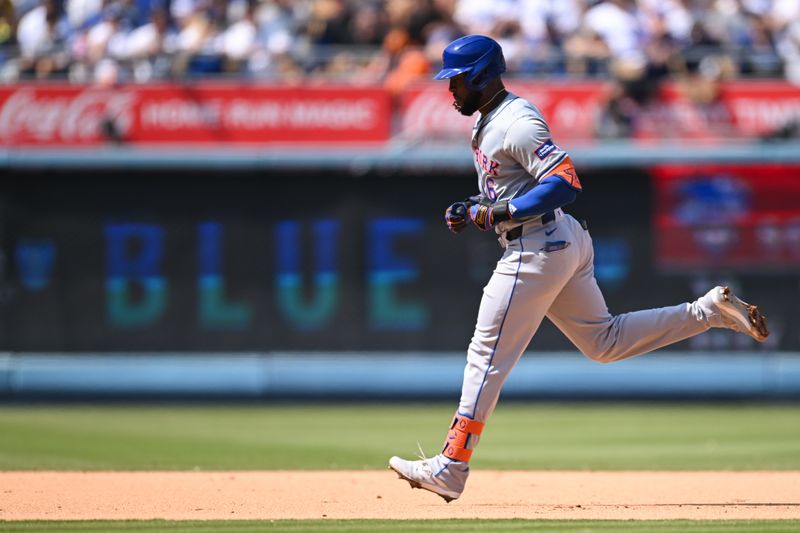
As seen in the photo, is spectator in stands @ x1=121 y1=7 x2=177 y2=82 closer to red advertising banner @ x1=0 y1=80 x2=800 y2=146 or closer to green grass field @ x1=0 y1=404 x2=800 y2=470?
red advertising banner @ x1=0 y1=80 x2=800 y2=146

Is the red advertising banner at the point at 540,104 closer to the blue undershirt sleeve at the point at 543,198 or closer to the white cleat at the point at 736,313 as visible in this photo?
the white cleat at the point at 736,313

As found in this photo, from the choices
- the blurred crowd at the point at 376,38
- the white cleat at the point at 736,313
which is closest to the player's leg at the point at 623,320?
the white cleat at the point at 736,313

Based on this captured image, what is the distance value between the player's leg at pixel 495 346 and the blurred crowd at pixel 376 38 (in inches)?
383

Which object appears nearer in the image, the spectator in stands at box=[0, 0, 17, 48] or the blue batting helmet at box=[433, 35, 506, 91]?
the blue batting helmet at box=[433, 35, 506, 91]

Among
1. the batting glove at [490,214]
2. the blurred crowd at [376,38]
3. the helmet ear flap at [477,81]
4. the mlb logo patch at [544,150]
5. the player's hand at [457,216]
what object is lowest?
the blurred crowd at [376,38]

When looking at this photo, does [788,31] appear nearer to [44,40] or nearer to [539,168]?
[44,40]

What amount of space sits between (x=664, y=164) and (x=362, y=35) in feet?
15.5

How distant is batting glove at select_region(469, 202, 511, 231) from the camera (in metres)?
6.19

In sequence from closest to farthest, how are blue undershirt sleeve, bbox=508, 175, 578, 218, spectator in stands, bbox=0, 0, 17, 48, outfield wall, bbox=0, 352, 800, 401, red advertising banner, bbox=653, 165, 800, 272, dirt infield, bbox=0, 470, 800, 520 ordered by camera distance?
blue undershirt sleeve, bbox=508, 175, 578, 218 → dirt infield, bbox=0, 470, 800, 520 → outfield wall, bbox=0, 352, 800, 401 → red advertising banner, bbox=653, 165, 800, 272 → spectator in stands, bbox=0, 0, 17, 48

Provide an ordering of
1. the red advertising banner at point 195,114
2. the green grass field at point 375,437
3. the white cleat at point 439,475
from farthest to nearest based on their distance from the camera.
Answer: the red advertising banner at point 195,114 < the green grass field at point 375,437 < the white cleat at point 439,475

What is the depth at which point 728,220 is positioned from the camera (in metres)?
13.5

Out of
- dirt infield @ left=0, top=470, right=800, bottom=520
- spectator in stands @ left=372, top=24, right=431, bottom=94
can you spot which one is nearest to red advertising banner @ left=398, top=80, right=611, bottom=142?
spectator in stands @ left=372, top=24, right=431, bottom=94

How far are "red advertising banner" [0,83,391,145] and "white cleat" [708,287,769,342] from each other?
9.98m

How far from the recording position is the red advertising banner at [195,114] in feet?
52.7
